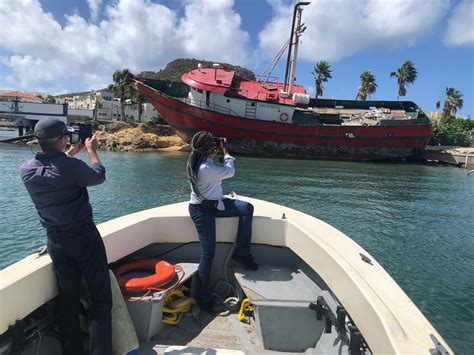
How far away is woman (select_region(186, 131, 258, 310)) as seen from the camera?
286cm

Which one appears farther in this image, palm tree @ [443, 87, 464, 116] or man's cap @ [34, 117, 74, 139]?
palm tree @ [443, 87, 464, 116]

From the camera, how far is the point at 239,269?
322cm

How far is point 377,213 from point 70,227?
394 inches

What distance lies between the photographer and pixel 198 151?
2.82 metres

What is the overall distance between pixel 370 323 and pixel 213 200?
158 centimetres

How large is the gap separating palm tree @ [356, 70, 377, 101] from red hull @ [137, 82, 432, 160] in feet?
79.7

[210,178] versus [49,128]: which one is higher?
[49,128]

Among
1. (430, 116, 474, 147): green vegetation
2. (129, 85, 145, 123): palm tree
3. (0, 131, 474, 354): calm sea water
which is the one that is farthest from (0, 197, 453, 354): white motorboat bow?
(129, 85, 145, 123): palm tree

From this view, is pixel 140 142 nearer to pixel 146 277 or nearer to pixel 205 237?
pixel 205 237

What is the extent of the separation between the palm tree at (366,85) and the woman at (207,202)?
52.3 metres

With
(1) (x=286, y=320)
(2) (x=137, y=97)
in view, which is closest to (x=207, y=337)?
(1) (x=286, y=320)

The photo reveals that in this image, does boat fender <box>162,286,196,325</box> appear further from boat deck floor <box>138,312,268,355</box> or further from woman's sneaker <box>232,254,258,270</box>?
woman's sneaker <box>232,254,258,270</box>

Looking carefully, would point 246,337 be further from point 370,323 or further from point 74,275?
point 74,275

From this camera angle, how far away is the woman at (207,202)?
286cm
